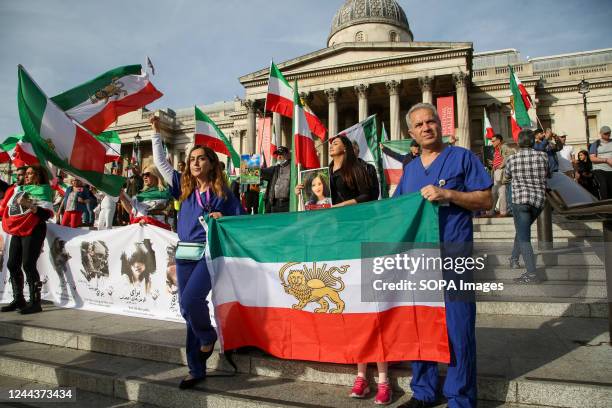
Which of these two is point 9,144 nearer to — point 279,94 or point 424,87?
point 279,94

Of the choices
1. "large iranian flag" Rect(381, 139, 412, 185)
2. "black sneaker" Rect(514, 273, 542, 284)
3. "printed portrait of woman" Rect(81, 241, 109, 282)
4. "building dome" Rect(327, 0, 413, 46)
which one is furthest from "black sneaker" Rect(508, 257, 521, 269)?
"building dome" Rect(327, 0, 413, 46)

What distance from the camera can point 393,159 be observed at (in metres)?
11.1

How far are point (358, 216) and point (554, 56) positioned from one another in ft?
176

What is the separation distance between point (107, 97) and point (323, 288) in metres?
3.92

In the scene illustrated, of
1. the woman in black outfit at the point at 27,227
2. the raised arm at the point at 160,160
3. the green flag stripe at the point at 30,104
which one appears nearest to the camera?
the raised arm at the point at 160,160

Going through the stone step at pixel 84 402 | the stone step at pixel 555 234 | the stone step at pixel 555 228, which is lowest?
the stone step at pixel 84 402

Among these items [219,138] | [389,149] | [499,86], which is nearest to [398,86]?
[499,86]

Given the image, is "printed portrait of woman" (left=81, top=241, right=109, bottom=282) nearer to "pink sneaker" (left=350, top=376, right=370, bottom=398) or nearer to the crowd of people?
the crowd of people

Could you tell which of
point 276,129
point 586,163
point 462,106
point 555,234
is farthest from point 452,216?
point 462,106

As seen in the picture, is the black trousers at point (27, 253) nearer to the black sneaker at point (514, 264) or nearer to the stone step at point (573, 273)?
the stone step at point (573, 273)

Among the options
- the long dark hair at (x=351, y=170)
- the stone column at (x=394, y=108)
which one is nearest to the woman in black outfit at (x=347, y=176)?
the long dark hair at (x=351, y=170)

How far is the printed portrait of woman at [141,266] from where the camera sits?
531 cm

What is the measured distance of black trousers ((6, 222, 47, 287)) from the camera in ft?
18.5

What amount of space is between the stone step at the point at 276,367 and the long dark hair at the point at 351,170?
168 cm
